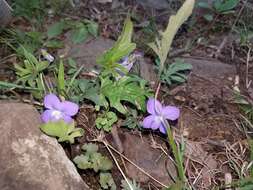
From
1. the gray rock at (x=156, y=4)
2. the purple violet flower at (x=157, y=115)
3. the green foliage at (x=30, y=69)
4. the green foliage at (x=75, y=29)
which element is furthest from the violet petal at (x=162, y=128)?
the gray rock at (x=156, y=4)

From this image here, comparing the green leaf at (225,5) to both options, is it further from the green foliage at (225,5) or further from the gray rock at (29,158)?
the gray rock at (29,158)

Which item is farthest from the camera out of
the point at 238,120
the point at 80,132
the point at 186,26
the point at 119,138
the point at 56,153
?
the point at 186,26

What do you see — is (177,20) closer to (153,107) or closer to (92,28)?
(153,107)

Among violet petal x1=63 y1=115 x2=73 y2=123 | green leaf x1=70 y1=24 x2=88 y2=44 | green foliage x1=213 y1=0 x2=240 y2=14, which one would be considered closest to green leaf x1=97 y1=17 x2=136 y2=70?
violet petal x1=63 y1=115 x2=73 y2=123

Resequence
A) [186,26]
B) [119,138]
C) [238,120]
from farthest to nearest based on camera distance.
→ [186,26], [238,120], [119,138]

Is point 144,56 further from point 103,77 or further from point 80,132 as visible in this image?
point 80,132

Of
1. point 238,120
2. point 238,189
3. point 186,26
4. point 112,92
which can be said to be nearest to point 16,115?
→ point 112,92
